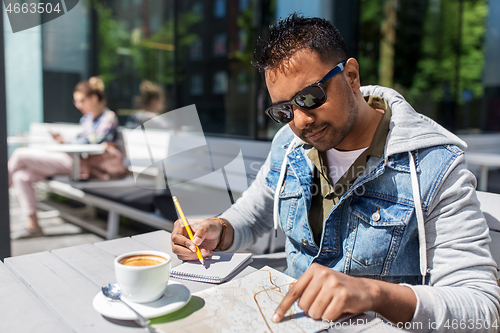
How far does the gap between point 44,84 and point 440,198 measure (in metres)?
7.07

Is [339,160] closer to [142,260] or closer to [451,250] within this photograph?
[451,250]

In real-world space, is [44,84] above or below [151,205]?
above

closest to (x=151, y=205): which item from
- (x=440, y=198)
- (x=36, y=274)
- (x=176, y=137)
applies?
(x=176, y=137)

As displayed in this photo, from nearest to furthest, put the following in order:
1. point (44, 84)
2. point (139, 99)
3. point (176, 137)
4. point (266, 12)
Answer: point (176, 137), point (266, 12), point (44, 84), point (139, 99)

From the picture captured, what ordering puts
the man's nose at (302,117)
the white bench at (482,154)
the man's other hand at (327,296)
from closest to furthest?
the man's other hand at (327,296) → the man's nose at (302,117) → the white bench at (482,154)

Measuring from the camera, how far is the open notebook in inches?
42.6

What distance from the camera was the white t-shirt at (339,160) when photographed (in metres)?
1.45

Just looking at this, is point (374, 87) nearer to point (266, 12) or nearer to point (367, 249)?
point (367, 249)

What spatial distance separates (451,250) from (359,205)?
302 mm

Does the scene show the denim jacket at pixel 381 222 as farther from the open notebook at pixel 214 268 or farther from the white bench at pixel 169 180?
the white bench at pixel 169 180

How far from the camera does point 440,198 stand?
112 cm

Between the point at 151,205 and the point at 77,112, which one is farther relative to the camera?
the point at 77,112

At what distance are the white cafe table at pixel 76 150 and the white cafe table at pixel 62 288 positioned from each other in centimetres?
291

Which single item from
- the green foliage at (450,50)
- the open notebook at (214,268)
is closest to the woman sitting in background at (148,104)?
the green foliage at (450,50)
